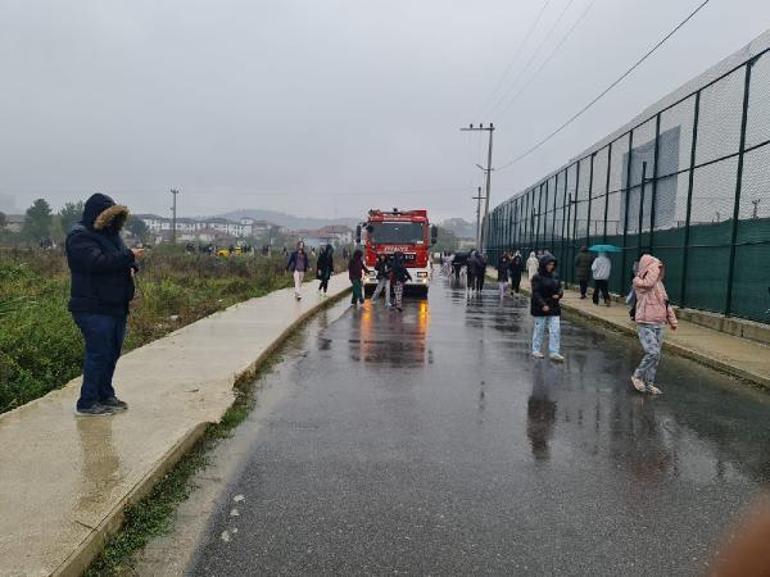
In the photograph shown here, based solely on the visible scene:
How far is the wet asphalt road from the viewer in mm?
3420

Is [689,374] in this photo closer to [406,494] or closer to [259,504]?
[406,494]

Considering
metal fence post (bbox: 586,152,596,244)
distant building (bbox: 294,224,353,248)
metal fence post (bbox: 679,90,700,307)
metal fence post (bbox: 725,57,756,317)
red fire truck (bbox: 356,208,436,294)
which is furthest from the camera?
distant building (bbox: 294,224,353,248)

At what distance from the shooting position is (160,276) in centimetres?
2425

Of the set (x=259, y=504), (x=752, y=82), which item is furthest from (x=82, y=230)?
(x=752, y=82)

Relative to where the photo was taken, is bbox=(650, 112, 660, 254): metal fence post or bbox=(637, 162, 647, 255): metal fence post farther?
bbox=(637, 162, 647, 255): metal fence post

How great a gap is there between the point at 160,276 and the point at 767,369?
2121 cm

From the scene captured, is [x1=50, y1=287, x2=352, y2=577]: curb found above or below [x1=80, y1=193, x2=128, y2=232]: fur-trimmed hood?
below

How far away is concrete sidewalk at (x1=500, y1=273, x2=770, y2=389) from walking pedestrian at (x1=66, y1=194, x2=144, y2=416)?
7767 mm

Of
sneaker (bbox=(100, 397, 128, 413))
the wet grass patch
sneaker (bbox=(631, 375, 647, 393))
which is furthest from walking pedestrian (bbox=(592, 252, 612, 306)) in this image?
sneaker (bbox=(100, 397, 128, 413))

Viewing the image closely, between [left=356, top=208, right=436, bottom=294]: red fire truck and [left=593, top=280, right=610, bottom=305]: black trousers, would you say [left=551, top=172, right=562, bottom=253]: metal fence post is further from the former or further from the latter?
[left=593, top=280, right=610, bottom=305]: black trousers

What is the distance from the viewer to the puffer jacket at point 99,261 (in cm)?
522

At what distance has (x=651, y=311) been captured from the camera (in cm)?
763

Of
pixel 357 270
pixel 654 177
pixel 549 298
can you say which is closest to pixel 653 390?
pixel 549 298

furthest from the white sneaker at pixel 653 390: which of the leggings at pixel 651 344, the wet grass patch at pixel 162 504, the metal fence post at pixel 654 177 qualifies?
the metal fence post at pixel 654 177
